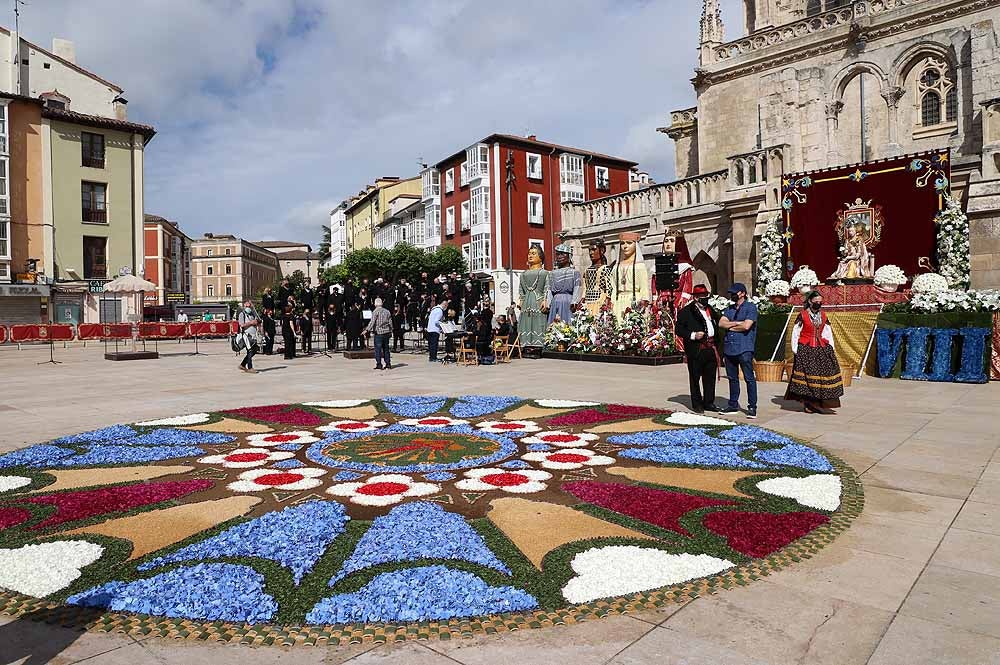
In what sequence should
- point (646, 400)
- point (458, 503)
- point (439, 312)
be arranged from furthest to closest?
point (439, 312)
point (646, 400)
point (458, 503)

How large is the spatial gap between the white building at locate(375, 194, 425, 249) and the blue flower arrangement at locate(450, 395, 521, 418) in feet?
172

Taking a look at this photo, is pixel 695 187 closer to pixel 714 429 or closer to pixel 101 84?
pixel 714 429

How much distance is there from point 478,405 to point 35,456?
535 cm

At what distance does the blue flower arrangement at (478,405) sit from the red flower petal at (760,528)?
4.76 metres

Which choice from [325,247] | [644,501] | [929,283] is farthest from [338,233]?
[644,501]

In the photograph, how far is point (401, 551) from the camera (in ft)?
12.8

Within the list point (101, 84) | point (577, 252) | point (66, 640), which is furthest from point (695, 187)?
point (101, 84)

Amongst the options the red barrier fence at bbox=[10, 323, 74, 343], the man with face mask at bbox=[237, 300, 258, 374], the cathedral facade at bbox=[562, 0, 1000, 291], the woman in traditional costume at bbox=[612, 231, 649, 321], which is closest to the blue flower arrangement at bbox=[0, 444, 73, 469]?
the man with face mask at bbox=[237, 300, 258, 374]

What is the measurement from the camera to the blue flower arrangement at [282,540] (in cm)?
379

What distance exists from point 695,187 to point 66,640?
22454mm

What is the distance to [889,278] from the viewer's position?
54.7ft

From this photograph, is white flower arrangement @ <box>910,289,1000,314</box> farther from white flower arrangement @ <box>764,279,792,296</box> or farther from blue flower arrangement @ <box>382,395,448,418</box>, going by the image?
blue flower arrangement @ <box>382,395,448,418</box>

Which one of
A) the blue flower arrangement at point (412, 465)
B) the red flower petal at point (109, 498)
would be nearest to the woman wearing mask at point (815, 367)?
the blue flower arrangement at point (412, 465)

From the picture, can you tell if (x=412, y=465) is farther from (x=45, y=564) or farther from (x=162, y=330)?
(x=162, y=330)
